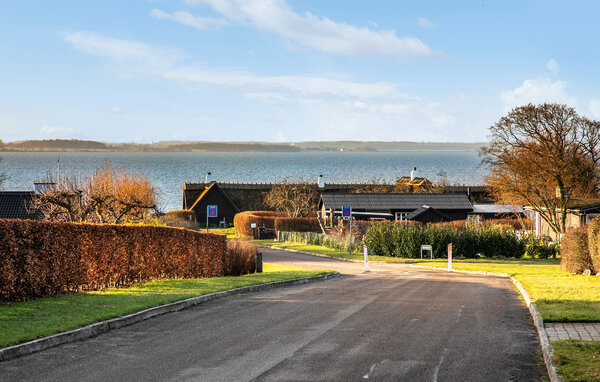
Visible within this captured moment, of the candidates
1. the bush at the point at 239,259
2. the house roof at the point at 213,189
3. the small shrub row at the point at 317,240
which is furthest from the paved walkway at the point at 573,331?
the house roof at the point at 213,189

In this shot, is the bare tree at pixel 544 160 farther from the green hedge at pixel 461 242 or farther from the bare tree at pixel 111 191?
the bare tree at pixel 111 191

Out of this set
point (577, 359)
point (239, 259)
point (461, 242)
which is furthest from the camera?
point (461, 242)

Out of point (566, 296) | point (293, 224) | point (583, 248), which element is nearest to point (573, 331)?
point (566, 296)

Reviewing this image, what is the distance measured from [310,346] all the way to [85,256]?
8.59 metres

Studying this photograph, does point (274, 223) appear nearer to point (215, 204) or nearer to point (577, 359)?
point (215, 204)

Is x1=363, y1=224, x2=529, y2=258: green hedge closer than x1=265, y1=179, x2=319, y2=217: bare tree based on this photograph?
Yes

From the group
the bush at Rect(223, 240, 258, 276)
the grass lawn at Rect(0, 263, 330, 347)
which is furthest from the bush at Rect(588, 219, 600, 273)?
the bush at Rect(223, 240, 258, 276)

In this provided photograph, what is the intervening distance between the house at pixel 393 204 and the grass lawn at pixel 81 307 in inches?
1587

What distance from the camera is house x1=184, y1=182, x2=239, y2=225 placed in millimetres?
71125

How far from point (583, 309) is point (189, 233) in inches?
545

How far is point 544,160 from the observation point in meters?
51.0

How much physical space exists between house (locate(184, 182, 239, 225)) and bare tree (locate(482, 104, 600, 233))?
30.0 meters

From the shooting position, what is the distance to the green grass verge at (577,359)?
8.70m

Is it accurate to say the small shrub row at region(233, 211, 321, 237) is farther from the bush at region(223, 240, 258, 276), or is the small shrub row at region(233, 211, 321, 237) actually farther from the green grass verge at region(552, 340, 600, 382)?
the green grass verge at region(552, 340, 600, 382)
